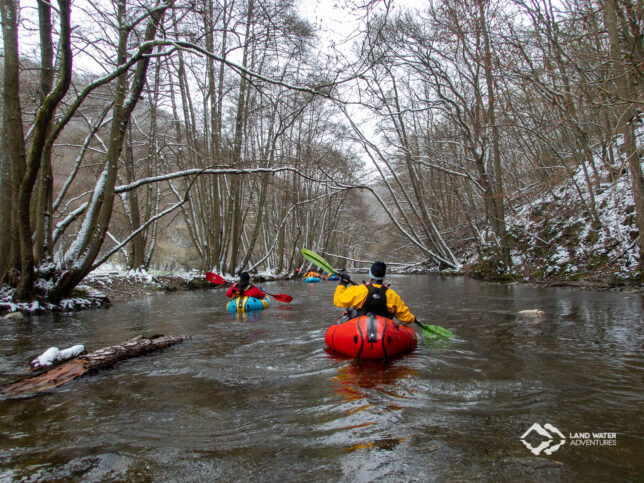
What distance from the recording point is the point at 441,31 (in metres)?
12.5

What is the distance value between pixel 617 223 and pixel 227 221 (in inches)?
547

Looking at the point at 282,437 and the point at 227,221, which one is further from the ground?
the point at 227,221

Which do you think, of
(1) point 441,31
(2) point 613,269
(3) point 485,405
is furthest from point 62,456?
(1) point 441,31

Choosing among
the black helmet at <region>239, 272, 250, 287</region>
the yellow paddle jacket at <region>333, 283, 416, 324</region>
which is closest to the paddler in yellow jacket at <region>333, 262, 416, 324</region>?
the yellow paddle jacket at <region>333, 283, 416, 324</region>

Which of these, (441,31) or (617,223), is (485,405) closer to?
(617,223)

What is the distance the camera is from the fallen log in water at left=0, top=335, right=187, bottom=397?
3.23 m

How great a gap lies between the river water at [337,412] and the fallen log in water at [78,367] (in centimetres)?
10

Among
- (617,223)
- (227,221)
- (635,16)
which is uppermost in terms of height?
(635,16)

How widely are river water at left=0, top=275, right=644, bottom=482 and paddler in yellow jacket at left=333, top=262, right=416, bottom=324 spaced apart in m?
0.62

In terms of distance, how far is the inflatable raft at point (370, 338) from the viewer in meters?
4.34

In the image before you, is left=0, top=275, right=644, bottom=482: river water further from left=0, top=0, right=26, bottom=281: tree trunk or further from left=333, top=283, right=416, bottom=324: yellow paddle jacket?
left=0, top=0, right=26, bottom=281: tree trunk

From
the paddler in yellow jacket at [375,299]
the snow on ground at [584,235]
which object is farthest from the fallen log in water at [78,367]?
the snow on ground at [584,235]

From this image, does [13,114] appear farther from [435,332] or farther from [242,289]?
[435,332]

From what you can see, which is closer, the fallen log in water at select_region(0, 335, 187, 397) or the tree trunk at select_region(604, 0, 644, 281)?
the fallen log in water at select_region(0, 335, 187, 397)
